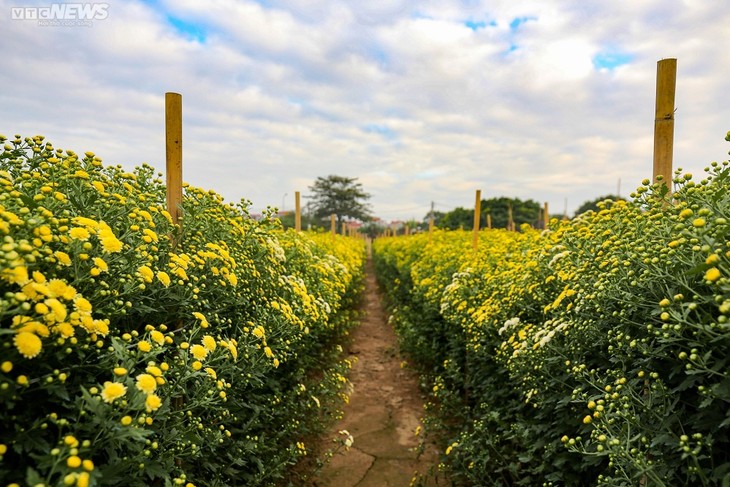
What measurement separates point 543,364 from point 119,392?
7.25 feet

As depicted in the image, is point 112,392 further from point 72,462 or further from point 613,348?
point 613,348

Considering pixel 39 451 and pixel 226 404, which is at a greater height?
pixel 39 451

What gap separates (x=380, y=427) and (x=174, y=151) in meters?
3.80

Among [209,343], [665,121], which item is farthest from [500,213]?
[209,343]

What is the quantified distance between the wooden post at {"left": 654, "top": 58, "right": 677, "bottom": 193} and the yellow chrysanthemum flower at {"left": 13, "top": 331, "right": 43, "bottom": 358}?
2948mm

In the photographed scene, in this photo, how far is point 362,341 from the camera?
28.3 feet

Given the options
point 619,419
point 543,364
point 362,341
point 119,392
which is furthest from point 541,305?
point 362,341

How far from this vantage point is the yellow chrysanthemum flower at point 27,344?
1.12 m

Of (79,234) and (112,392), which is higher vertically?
(79,234)

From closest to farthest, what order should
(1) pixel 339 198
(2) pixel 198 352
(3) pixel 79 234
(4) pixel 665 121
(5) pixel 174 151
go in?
(3) pixel 79 234, (2) pixel 198 352, (4) pixel 665 121, (5) pixel 174 151, (1) pixel 339 198

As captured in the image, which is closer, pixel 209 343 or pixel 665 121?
pixel 209 343

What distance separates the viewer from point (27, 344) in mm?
1135

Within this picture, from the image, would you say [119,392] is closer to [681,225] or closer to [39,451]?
[39,451]

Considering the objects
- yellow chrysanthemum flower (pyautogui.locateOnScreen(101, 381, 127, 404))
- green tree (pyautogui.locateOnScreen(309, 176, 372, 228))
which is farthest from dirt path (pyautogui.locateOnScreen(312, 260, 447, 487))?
green tree (pyautogui.locateOnScreen(309, 176, 372, 228))
